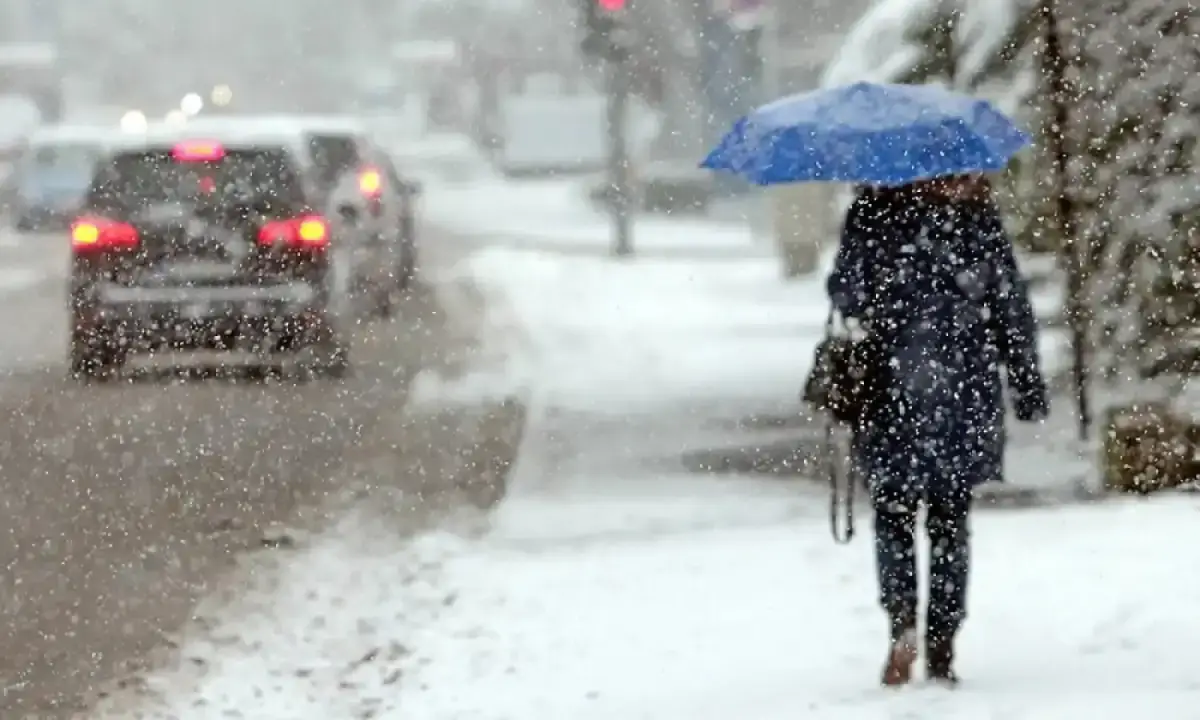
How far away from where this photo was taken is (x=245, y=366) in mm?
17500

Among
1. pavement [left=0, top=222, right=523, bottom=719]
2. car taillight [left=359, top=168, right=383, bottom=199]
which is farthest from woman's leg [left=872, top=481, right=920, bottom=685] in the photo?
car taillight [left=359, top=168, right=383, bottom=199]

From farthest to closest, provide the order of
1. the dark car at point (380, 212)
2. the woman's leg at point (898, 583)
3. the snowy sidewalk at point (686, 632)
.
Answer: the dark car at point (380, 212) < the snowy sidewalk at point (686, 632) < the woman's leg at point (898, 583)

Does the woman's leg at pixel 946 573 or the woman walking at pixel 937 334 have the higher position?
the woman walking at pixel 937 334

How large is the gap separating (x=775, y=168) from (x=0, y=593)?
3.76 meters

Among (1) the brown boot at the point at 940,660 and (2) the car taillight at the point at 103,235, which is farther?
(2) the car taillight at the point at 103,235

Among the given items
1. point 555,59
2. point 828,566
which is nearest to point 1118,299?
point 828,566

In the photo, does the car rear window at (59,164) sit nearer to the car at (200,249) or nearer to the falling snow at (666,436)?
the falling snow at (666,436)

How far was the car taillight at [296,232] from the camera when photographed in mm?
15914

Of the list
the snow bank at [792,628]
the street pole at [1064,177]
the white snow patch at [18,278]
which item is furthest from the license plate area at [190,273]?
the white snow patch at [18,278]

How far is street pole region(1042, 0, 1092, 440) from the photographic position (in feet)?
37.5

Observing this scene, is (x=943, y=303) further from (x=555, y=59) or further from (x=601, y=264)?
(x=555, y=59)

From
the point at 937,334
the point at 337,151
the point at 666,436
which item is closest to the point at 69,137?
the point at 337,151

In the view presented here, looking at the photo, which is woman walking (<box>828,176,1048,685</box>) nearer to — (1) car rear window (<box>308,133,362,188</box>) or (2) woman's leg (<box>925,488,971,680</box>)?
(2) woman's leg (<box>925,488,971,680</box>)

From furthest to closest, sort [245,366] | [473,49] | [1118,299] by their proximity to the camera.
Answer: [473,49], [245,366], [1118,299]
